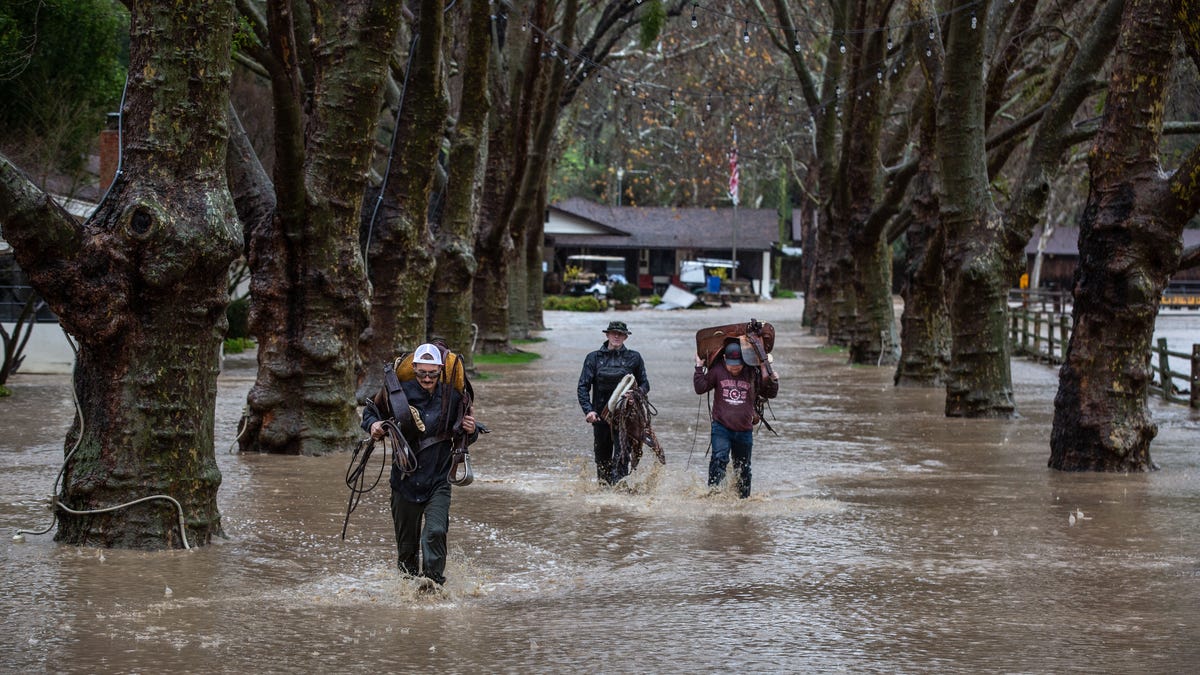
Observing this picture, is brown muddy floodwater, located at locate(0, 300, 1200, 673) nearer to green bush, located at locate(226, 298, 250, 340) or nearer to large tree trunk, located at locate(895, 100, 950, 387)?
large tree trunk, located at locate(895, 100, 950, 387)

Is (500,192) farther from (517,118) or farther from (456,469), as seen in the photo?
(456,469)

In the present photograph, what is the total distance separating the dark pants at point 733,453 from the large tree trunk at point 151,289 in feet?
14.4

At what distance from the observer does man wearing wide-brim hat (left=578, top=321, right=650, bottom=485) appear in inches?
524

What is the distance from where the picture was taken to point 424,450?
9.11m

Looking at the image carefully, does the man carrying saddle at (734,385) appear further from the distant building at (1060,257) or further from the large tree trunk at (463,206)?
the distant building at (1060,257)

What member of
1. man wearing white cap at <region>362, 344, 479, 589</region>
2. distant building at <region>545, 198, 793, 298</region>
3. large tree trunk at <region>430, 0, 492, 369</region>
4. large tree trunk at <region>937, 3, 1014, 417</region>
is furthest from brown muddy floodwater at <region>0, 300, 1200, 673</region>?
distant building at <region>545, 198, 793, 298</region>

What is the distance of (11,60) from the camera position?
746 inches

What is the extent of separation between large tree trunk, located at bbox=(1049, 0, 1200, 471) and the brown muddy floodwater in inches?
20.7

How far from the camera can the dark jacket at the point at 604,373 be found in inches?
524

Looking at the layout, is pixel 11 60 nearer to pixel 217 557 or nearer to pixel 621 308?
pixel 217 557

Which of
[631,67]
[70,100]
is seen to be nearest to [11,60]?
[70,100]

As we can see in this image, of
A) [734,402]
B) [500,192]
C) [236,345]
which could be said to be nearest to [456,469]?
[734,402]

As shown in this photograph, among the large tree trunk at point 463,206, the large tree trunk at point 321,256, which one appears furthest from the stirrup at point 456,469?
the large tree trunk at point 463,206

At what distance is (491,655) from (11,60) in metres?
14.1
